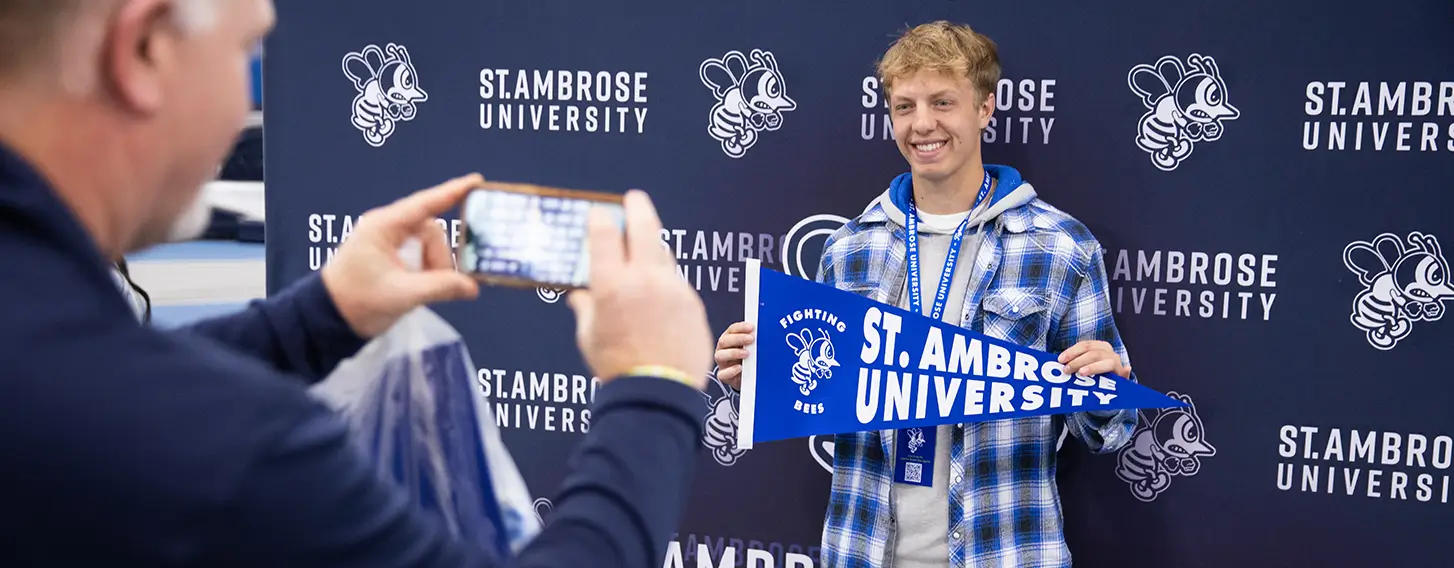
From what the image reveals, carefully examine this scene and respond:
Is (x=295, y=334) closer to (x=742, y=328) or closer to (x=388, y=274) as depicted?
(x=388, y=274)

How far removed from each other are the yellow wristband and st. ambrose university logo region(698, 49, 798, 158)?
208cm

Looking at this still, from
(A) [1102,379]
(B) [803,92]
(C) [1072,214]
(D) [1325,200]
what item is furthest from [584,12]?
(D) [1325,200]

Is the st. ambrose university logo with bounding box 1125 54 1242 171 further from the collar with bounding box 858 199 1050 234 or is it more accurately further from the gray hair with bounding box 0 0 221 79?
the gray hair with bounding box 0 0 221 79

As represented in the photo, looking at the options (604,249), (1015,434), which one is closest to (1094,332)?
(1015,434)

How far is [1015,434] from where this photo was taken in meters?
2.24

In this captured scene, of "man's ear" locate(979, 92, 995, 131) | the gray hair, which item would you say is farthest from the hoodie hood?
the gray hair

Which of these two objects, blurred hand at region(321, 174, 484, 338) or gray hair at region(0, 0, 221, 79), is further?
blurred hand at region(321, 174, 484, 338)

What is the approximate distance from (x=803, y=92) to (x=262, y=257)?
1.83 m

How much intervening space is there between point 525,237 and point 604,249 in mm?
236

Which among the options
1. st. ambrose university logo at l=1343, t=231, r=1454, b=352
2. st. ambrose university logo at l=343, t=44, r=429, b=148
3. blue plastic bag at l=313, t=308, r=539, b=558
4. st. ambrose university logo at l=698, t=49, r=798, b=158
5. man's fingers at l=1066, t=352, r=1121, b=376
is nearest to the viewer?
blue plastic bag at l=313, t=308, r=539, b=558

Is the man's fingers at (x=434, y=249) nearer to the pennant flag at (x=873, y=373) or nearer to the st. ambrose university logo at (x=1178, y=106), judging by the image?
the pennant flag at (x=873, y=373)

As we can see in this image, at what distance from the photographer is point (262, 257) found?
11.1 ft

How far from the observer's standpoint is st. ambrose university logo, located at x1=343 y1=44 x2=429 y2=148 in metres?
3.16

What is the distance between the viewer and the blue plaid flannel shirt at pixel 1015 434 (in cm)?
219
